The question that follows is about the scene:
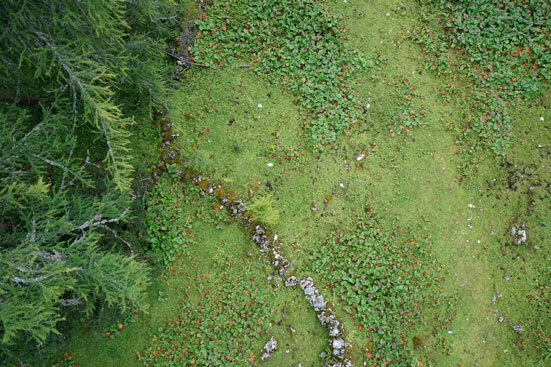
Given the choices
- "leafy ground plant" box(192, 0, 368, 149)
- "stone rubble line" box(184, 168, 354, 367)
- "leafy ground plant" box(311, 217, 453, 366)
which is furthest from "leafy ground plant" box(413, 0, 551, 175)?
"stone rubble line" box(184, 168, 354, 367)

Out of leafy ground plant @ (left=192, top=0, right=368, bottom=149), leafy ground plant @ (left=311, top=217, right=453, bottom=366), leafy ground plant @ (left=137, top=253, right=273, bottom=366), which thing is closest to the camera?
leafy ground plant @ (left=137, top=253, right=273, bottom=366)

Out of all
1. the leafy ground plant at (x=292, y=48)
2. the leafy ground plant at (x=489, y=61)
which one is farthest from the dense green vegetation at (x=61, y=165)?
the leafy ground plant at (x=489, y=61)

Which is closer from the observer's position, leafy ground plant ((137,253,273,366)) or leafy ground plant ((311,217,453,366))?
leafy ground plant ((137,253,273,366))

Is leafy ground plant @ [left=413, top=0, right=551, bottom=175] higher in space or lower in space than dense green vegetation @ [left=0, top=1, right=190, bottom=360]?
higher

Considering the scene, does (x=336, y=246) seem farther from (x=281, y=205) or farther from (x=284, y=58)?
(x=284, y=58)

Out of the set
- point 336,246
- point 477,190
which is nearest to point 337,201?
point 336,246

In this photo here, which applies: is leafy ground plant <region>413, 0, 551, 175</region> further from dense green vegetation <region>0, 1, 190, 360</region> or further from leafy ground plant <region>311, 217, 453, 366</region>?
dense green vegetation <region>0, 1, 190, 360</region>

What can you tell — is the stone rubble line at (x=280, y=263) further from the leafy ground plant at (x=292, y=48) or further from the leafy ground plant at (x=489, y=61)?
the leafy ground plant at (x=489, y=61)

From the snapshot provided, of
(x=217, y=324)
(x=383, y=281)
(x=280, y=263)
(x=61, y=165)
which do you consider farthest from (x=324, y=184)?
(x=61, y=165)
